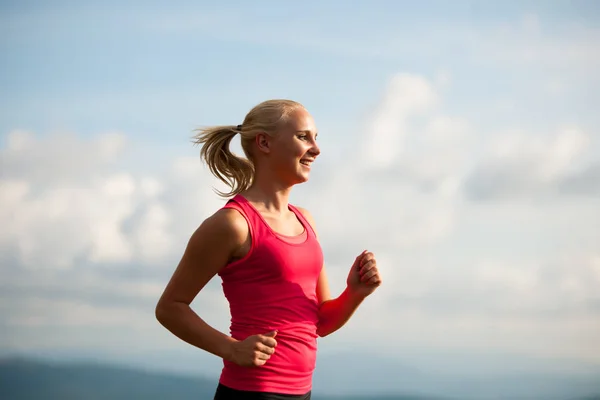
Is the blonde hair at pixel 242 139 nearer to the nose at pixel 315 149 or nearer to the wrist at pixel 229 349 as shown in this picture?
the nose at pixel 315 149

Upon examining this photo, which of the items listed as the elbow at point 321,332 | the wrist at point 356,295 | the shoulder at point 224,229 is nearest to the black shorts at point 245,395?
the elbow at point 321,332

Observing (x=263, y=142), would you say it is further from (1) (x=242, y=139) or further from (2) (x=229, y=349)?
(2) (x=229, y=349)

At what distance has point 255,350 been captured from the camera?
3.56 metres

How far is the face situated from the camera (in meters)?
3.94

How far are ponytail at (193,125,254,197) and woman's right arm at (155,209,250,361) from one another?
0.37m

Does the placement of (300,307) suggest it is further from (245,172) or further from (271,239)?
(245,172)

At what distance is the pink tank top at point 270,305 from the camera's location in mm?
3756

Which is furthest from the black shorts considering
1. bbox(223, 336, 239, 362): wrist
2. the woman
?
bbox(223, 336, 239, 362): wrist

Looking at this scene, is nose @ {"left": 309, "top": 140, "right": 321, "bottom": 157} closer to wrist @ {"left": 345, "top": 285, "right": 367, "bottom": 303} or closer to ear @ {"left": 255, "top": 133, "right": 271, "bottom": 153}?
ear @ {"left": 255, "top": 133, "right": 271, "bottom": 153}

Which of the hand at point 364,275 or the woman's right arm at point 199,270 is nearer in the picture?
the woman's right arm at point 199,270

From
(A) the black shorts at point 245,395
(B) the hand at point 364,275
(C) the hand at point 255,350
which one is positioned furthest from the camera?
(B) the hand at point 364,275

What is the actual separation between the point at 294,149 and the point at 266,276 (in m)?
0.61

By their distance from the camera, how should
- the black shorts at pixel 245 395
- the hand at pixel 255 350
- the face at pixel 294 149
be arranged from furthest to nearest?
the face at pixel 294 149 → the black shorts at pixel 245 395 → the hand at pixel 255 350

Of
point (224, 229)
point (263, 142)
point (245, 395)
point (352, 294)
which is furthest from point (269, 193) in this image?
point (245, 395)
